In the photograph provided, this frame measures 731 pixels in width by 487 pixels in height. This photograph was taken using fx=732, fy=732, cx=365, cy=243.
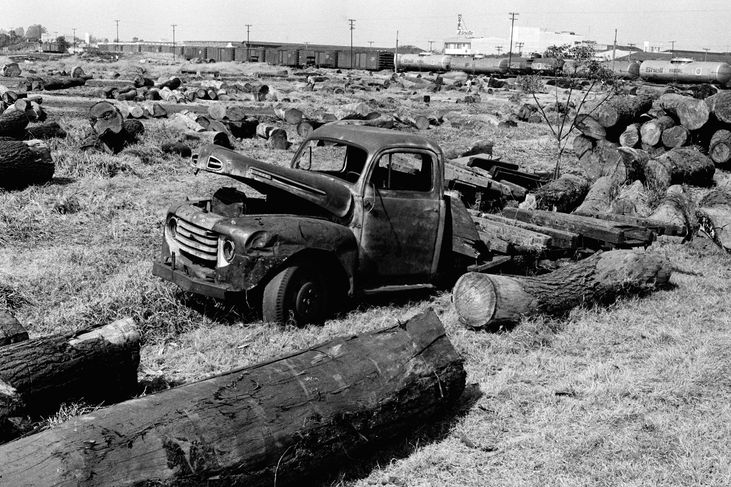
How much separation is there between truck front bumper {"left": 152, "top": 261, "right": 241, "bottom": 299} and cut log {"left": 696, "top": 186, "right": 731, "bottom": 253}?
7.50 meters

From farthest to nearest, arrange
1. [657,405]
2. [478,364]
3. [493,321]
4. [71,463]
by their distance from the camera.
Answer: [493,321] < [478,364] < [657,405] < [71,463]

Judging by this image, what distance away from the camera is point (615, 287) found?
8102mm

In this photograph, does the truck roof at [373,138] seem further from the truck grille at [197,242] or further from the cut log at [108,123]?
the cut log at [108,123]

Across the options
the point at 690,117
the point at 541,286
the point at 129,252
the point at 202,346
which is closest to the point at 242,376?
the point at 202,346

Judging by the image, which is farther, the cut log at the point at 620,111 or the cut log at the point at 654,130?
the cut log at the point at 620,111

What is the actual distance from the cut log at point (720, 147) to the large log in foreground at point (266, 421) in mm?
12510

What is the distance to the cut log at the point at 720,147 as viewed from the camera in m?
15.4

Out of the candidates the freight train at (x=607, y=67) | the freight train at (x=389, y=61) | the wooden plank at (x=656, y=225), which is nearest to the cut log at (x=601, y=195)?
the wooden plank at (x=656, y=225)

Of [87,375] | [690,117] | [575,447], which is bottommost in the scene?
[575,447]

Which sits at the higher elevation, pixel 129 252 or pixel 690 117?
pixel 690 117

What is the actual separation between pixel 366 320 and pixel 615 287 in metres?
2.89

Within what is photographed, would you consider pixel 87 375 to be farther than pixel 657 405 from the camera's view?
No

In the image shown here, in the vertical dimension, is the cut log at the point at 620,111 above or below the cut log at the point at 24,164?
above

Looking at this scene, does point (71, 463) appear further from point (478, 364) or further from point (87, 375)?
point (478, 364)
